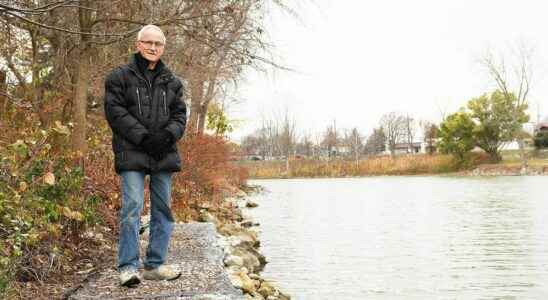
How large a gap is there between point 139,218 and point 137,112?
75 centimetres

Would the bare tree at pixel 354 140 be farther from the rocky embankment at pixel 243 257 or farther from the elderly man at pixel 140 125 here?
the elderly man at pixel 140 125

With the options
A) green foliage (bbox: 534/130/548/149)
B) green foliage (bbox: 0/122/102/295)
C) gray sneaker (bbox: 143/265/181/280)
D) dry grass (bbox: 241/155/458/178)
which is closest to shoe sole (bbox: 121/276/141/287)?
gray sneaker (bbox: 143/265/181/280)

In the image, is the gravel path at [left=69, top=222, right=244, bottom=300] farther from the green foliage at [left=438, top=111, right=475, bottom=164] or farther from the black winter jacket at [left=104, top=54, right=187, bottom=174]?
the green foliage at [left=438, top=111, right=475, bottom=164]

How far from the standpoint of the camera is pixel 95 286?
4.46m

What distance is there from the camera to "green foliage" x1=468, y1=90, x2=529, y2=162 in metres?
49.2

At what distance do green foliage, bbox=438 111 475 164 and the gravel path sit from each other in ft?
150

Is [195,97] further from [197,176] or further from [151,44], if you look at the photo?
[151,44]

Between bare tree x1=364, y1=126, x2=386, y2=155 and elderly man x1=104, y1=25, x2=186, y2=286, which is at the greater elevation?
bare tree x1=364, y1=126, x2=386, y2=155

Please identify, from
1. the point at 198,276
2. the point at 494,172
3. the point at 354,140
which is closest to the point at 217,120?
the point at 198,276

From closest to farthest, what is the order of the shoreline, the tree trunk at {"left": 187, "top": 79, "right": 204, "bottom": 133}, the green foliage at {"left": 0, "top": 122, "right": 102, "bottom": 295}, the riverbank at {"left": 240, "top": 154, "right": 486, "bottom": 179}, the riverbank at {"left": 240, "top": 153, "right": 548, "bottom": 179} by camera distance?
the green foliage at {"left": 0, "top": 122, "right": 102, "bottom": 295}, the tree trunk at {"left": 187, "top": 79, "right": 204, "bottom": 133}, the shoreline, the riverbank at {"left": 240, "top": 153, "right": 548, "bottom": 179}, the riverbank at {"left": 240, "top": 154, "right": 486, "bottom": 179}

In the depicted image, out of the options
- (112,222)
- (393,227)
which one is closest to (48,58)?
(112,222)

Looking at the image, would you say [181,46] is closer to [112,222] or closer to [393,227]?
[112,222]

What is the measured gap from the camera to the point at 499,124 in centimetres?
4962

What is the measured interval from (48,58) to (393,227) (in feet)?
29.6
